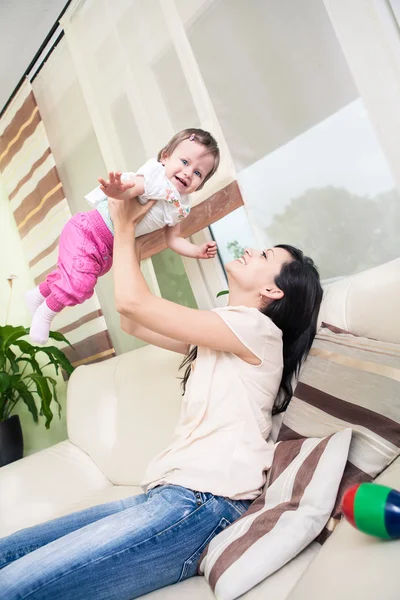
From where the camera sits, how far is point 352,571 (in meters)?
0.63

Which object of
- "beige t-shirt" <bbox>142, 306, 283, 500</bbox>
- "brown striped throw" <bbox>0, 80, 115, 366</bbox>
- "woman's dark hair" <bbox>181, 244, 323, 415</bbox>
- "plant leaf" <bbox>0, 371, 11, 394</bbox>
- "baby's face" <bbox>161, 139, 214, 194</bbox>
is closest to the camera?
"beige t-shirt" <bbox>142, 306, 283, 500</bbox>

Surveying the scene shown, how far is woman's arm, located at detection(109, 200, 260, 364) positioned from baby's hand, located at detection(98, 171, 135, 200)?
18 centimetres

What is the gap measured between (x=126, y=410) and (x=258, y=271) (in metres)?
0.84

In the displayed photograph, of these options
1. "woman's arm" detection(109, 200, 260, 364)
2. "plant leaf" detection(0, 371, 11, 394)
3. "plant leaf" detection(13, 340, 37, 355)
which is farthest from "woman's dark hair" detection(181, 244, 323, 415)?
"plant leaf" detection(13, 340, 37, 355)

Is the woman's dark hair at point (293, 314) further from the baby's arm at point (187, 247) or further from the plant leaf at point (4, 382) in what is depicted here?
the plant leaf at point (4, 382)

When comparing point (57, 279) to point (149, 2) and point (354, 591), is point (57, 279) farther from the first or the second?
point (149, 2)

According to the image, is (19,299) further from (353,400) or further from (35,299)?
(353,400)

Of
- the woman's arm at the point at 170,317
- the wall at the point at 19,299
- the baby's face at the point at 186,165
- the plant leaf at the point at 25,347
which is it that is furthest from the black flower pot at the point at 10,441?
the baby's face at the point at 186,165

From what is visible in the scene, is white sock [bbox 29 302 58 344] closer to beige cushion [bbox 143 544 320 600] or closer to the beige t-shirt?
the beige t-shirt

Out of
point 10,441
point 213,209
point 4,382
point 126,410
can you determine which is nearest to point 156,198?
point 213,209

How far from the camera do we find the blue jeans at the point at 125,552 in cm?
90

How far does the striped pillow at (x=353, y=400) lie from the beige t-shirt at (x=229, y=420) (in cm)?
8

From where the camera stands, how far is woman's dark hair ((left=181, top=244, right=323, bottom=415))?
133cm

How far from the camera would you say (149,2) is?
218 cm
